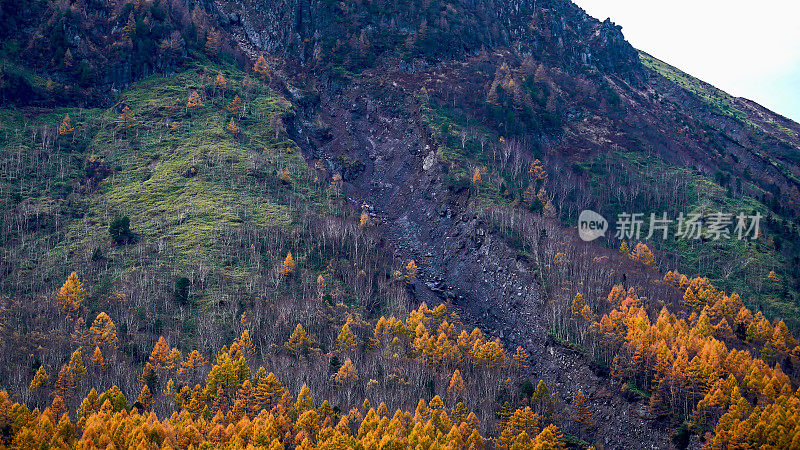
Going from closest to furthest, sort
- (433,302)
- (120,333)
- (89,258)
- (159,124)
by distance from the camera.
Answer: (120,333), (89,258), (433,302), (159,124)

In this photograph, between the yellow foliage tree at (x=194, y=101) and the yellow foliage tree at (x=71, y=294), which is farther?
the yellow foliage tree at (x=194, y=101)

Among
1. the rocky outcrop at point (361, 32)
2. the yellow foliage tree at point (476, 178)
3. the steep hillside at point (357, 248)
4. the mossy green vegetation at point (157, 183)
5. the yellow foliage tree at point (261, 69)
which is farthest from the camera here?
the rocky outcrop at point (361, 32)

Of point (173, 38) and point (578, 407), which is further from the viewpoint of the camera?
point (173, 38)

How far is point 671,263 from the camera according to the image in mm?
130125

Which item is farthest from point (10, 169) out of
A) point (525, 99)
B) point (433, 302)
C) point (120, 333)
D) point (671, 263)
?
point (671, 263)

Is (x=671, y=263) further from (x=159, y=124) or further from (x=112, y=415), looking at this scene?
(x=159, y=124)

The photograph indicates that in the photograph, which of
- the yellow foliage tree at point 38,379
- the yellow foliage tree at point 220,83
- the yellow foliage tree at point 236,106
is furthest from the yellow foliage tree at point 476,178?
the yellow foliage tree at point 38,379

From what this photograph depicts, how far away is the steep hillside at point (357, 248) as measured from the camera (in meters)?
82.7

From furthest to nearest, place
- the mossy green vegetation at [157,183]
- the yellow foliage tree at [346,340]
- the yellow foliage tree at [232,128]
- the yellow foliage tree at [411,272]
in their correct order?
the yellow foliage tree at [232,128]
the yellow foliage tree at [411,272]
the mossy green vegetation at [157,183]
the yellow foliage tree at [346,340]

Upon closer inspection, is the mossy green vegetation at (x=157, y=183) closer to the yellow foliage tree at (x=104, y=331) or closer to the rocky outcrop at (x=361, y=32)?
the yellow foliage tree at (x=104, y=331)

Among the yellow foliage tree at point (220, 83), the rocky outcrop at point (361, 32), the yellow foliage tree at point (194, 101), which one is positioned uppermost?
the rocky outcrop at point (361, 32)

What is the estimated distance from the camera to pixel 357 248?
120250 millimetres

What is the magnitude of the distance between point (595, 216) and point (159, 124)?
4337 inches

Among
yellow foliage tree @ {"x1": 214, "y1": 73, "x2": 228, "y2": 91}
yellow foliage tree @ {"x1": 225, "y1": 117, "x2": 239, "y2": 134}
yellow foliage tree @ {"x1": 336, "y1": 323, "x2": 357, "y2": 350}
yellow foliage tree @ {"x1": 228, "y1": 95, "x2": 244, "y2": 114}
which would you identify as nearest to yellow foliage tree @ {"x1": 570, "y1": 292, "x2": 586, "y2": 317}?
yellow foliage tree @ {"x1": 336, "y1": 323, "x2": 357, "y2": 350}
